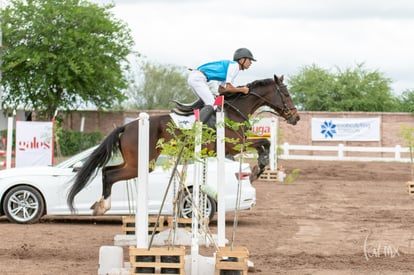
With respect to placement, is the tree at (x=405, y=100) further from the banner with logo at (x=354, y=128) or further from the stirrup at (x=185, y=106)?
the stirrup at (x=185, y=106)

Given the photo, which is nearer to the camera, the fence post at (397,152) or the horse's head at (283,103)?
the horse's head at (283,103)

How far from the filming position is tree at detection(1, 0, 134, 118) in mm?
46406

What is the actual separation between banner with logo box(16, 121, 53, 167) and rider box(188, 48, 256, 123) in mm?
9981

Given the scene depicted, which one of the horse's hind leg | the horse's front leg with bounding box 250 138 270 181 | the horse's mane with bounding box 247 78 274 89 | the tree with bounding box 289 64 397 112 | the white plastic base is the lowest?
the white plastic base

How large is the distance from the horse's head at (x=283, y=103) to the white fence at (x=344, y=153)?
76.8ft

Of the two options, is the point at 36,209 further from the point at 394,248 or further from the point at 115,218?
the point at 394,248

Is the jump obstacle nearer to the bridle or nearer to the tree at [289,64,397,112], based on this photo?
the bridle

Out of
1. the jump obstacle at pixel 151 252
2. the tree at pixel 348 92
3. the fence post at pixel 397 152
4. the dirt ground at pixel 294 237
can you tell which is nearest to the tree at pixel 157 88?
the tree at pixel 348 92

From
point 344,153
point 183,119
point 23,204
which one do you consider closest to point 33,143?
point 23,204

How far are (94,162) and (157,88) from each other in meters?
60.2

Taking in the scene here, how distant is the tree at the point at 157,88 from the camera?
73438 mm

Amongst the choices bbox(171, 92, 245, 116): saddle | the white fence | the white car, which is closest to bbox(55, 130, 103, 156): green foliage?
the white fence

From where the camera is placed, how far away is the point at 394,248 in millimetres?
12664

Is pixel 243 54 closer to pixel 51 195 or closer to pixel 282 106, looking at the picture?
pixel 282 106
